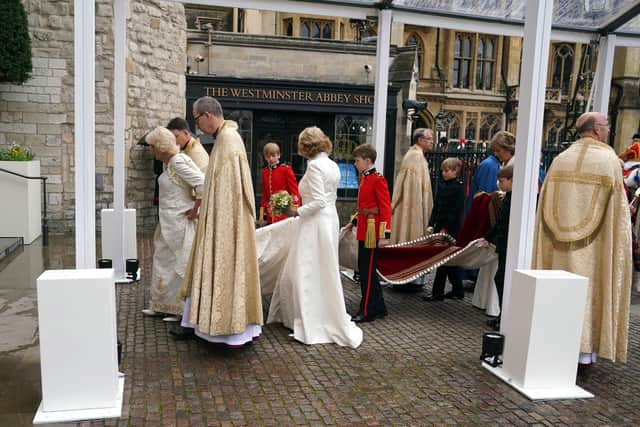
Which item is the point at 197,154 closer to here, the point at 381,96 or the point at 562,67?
the point at 381,96

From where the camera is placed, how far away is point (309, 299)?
532cm

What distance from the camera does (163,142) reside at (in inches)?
223

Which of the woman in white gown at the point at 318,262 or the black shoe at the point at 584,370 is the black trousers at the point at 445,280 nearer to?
the woman in white gown at the point at 318,262

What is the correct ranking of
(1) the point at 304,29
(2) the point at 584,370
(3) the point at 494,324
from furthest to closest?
(1) the point at 304,29 → (3) the point at 494,324 → (2) the point at 584,370

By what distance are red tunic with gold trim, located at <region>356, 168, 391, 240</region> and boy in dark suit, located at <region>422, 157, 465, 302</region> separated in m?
1.49

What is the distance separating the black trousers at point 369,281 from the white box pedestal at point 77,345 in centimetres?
286

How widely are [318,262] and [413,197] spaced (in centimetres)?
258

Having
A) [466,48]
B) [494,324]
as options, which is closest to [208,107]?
[494,324]

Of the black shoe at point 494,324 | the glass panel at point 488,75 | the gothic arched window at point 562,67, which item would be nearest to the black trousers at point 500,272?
the black shoe at point 494,324

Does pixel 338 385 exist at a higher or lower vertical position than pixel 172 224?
lower

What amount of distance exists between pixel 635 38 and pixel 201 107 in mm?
6044

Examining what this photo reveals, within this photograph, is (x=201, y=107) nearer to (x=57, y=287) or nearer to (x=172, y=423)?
(x=57, y=287)

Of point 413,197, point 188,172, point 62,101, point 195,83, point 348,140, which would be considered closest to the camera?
point 188,172

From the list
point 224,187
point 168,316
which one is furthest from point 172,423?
point 168,316
